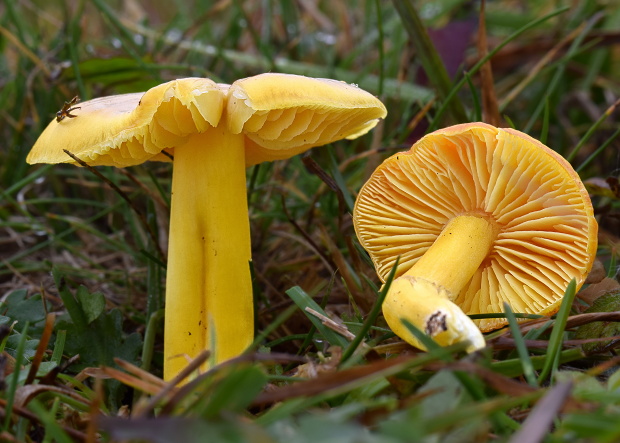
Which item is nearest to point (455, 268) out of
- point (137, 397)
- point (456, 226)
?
point (456, 226)

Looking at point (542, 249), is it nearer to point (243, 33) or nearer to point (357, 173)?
point (357, 173)

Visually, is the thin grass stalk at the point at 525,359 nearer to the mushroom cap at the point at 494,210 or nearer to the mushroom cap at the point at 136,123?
the mushroom cap at the point at 494,210

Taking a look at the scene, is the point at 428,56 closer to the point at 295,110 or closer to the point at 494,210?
the point at 494,210

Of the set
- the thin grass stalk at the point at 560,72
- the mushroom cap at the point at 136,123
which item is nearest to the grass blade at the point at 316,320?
the mushroom cap at the point at 136,123

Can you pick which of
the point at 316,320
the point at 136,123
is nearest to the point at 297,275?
the point at 316,320

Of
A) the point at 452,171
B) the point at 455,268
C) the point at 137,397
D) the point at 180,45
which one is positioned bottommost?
the point at 137,397

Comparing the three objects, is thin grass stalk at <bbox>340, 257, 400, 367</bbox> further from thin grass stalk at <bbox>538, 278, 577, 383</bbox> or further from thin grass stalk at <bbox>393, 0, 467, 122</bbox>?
thin grass stalk at <bbox>393, 0, 467, 122</bbox>

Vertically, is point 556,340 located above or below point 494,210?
below
